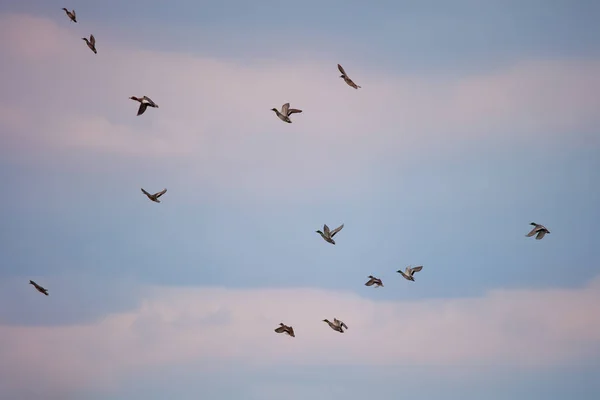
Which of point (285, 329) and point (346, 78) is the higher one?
point (346, 78)

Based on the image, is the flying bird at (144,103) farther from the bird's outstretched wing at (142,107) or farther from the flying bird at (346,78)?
the flying bird at (346,78)

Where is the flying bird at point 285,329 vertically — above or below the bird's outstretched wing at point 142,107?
below

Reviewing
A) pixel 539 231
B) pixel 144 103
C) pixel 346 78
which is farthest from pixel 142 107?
pixel 539 231

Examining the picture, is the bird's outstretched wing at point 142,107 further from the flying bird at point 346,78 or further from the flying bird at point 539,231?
the flying bird at point 539,231

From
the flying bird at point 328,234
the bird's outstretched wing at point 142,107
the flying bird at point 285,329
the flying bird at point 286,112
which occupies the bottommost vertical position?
the flying bird at point 285,329

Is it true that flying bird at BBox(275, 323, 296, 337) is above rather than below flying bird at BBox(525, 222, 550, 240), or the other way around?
below

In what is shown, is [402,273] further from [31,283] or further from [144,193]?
[31,283]

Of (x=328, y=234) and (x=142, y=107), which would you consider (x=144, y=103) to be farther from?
(x=328, y=234)

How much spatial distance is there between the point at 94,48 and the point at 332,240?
93.5 ft

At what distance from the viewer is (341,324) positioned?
12588 centimetres

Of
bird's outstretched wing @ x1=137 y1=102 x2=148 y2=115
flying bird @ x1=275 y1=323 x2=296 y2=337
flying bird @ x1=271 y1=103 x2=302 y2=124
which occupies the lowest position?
flying bird @ x1=275 y1=323 x2=296 y2=337

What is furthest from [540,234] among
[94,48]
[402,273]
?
[94,48]

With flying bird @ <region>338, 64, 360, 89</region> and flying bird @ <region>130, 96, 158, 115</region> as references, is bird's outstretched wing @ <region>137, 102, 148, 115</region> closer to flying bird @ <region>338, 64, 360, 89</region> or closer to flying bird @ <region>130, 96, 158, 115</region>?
flying bird @ <region>130, 96, 158, 115</region>

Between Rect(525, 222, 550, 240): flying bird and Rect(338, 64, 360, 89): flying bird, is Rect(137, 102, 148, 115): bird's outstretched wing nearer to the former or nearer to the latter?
Rect(338, 64, 360, 89): flying bird
